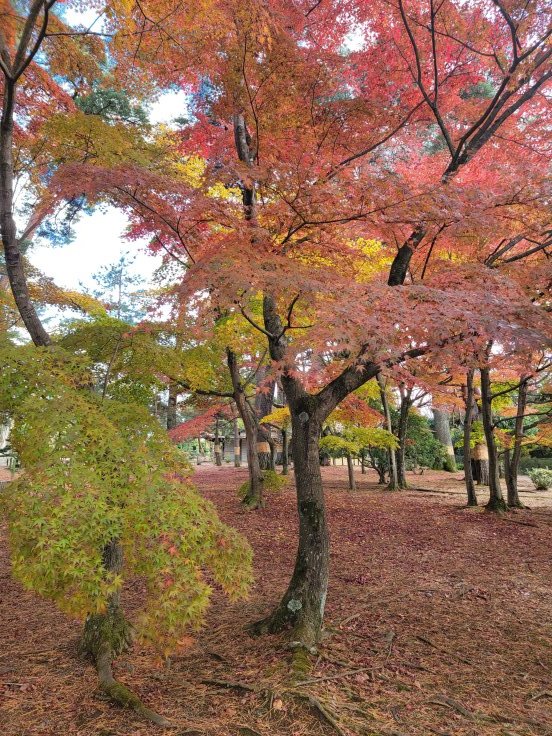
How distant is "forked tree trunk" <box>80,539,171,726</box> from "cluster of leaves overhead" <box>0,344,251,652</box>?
1034 mm

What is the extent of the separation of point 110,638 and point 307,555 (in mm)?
1699

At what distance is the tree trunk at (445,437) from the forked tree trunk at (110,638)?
55.9ft

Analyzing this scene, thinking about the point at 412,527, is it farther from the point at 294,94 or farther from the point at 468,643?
the point at 294,94

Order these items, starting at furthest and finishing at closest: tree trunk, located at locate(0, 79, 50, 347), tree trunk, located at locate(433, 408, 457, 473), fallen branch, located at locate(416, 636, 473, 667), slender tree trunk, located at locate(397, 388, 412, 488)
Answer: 1. tree trunk, located at locate(433, 408, 457, 473)
2. slender tree trunk, located at locate(397, 388, 412, 488)
3. tree trunk, located at locate(0, 79, 50, 347)
4. fallen branch, located at locate(416, 636, 473, 667)

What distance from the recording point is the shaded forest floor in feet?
9.02

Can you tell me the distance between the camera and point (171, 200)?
4.06m

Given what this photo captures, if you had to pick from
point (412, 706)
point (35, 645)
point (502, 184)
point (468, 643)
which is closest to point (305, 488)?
point (412, 706)

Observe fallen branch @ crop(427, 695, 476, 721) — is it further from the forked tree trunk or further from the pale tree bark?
the pale tree bark

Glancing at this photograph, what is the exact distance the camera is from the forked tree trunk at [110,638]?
305 centimetres

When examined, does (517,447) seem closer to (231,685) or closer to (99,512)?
(231,685)

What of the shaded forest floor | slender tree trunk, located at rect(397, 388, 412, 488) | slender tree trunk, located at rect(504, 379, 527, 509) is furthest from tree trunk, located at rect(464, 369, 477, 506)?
the shaded forest floor

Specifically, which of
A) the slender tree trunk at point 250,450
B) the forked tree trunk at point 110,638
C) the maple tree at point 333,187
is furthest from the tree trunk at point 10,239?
the slender tree trunk at point 250,450

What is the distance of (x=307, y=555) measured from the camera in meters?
3.76

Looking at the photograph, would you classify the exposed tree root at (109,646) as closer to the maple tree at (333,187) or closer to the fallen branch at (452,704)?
the maple tree at (333,187)
